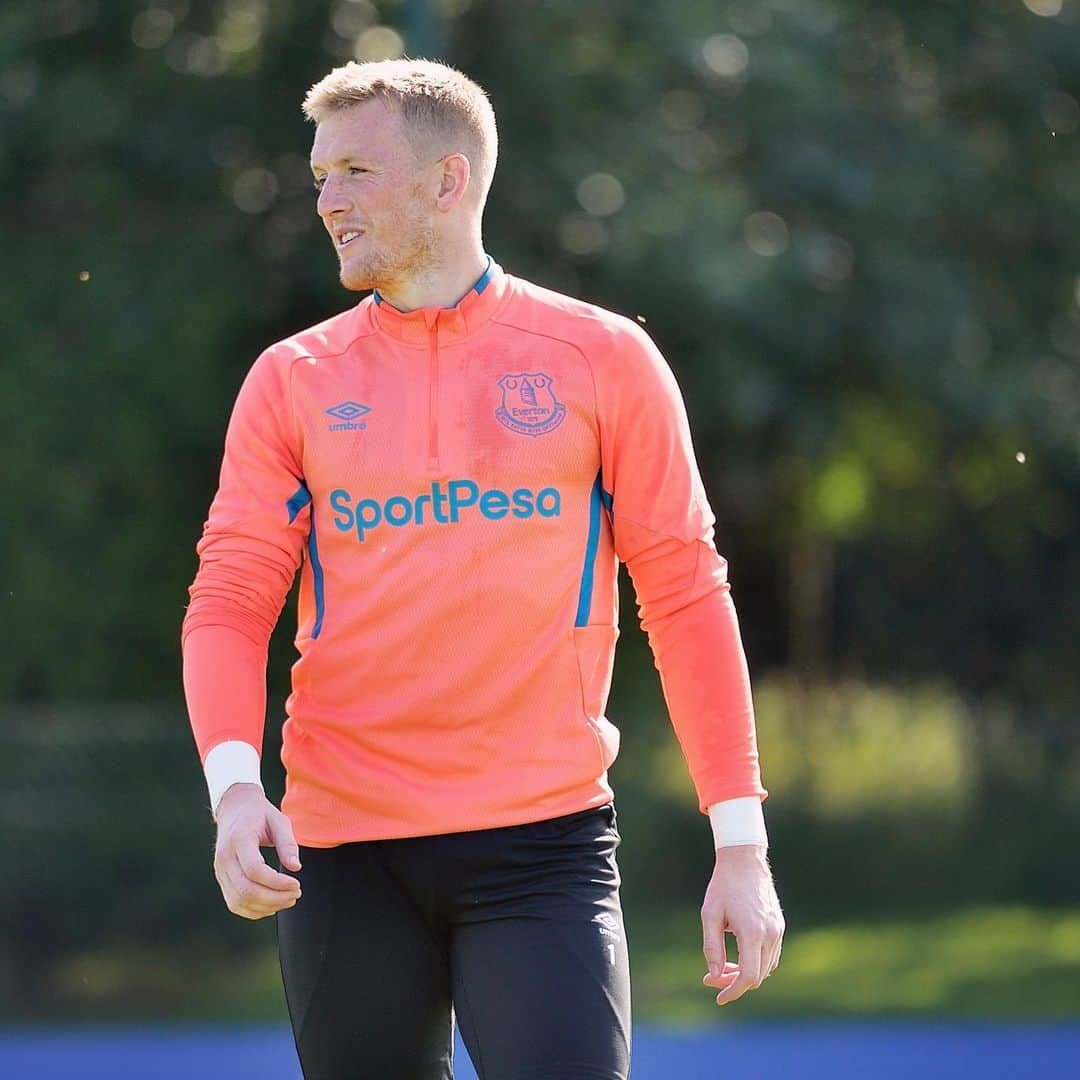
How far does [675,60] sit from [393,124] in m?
6.44

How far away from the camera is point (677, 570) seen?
2.71 meters

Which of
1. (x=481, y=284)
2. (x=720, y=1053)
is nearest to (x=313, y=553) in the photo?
(x=481, y=284)

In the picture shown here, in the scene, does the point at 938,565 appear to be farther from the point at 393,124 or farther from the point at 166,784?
the point at 393,124

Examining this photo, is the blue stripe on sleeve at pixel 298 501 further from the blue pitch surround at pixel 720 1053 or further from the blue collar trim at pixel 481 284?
the blue pitch surround at pixel 720 1053

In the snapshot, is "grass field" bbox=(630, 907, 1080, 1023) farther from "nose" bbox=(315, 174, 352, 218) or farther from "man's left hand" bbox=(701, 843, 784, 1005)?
"nose" bbox=(315, 174, 352, 218)

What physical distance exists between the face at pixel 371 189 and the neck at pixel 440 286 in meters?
0.03

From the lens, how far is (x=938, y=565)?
1234cm

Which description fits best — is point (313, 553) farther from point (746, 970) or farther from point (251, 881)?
point (746, 970)

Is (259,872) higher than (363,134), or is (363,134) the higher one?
(363,134)

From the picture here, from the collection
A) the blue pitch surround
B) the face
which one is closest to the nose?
the face

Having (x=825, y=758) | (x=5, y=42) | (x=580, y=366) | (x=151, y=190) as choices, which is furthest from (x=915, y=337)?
(x=580, y=366)

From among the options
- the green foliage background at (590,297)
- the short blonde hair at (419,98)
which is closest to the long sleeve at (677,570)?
the short blonde hair at (419,98)

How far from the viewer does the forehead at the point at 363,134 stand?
270 cm

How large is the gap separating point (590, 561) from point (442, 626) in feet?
0.75
